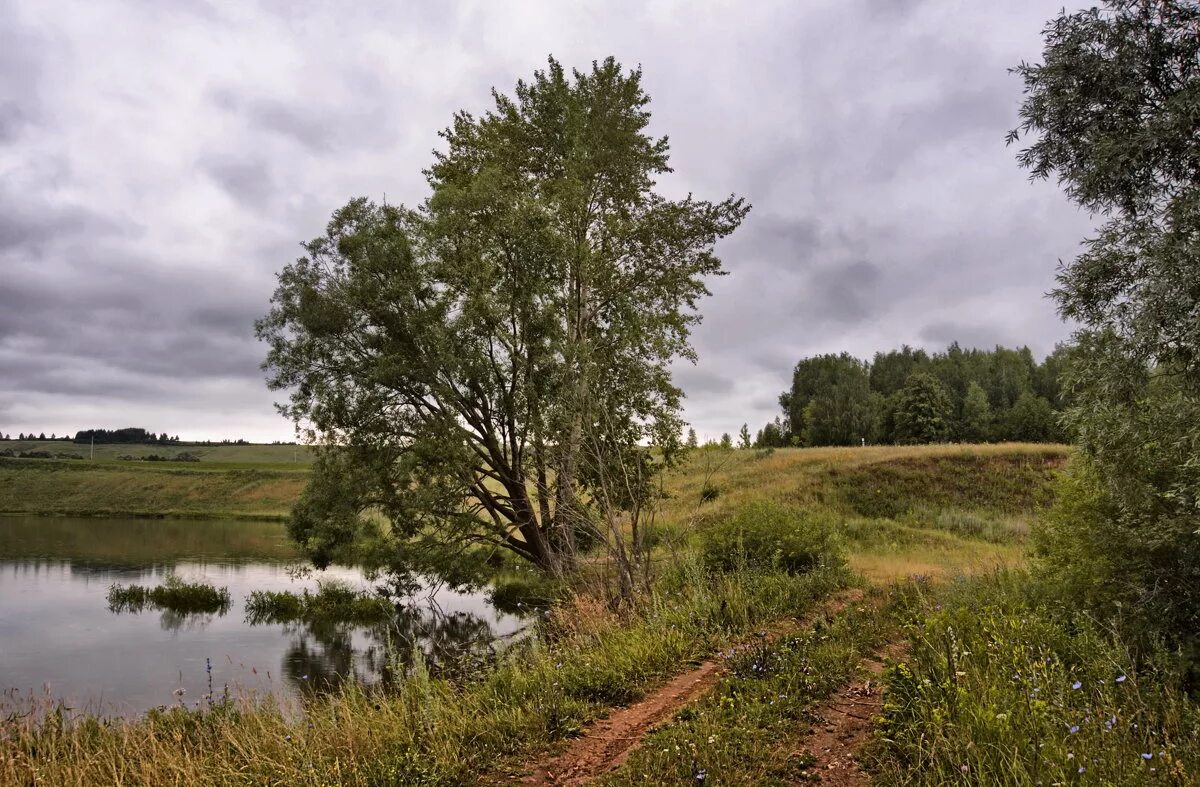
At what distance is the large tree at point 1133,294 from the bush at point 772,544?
5.04 metres

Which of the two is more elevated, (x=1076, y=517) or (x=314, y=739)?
(x=1076, y=517)

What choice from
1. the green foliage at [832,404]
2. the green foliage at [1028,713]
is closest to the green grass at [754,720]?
the green foliage at [1028,713]

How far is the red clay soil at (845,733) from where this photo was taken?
4773mm

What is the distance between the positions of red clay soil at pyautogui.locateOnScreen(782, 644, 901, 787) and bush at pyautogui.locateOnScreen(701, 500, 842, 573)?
6.45m

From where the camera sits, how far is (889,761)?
4.73 metres

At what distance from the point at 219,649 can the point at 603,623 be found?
1232 cm

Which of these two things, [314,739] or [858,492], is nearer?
[314,739]

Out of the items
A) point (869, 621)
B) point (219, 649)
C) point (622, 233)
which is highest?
point (622, 233)

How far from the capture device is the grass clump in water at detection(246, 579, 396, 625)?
20.9m

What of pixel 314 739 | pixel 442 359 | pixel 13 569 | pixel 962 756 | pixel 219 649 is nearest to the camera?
pixel 962 756

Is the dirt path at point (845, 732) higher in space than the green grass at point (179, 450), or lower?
lower

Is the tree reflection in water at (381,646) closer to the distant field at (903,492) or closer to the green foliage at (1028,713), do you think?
the green foliage at (1028,713)

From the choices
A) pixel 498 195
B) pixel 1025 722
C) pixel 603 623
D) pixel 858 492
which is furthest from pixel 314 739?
pixel 858 492

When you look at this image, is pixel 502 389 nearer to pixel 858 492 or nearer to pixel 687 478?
pixel 858 492
